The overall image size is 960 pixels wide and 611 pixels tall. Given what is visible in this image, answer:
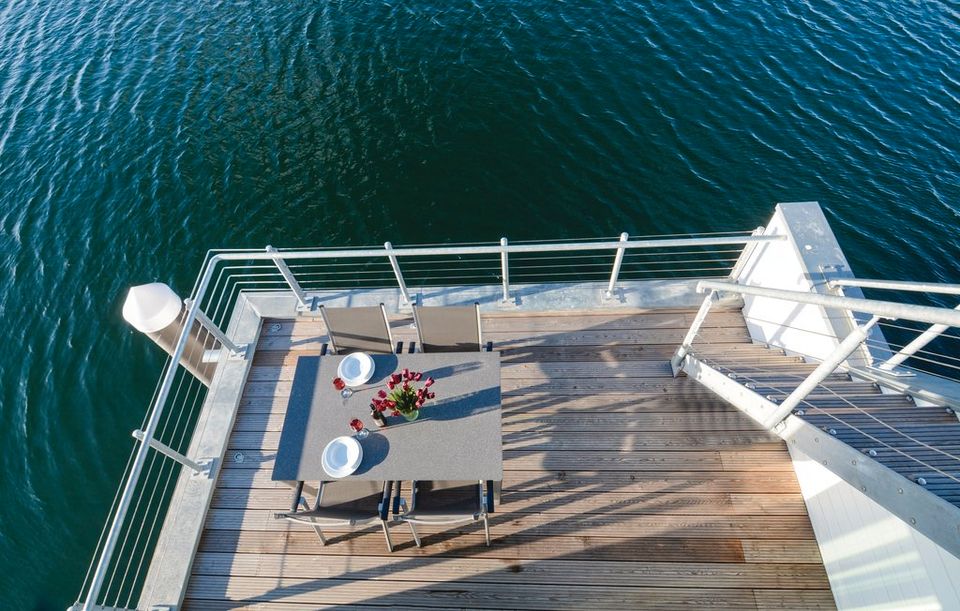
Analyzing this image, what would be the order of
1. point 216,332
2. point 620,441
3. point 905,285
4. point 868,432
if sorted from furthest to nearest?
point 216,332, point 620,441, point 905,285, point 868,432

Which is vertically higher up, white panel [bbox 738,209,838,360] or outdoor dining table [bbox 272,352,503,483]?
white panel [bbox 738,209,838,360]

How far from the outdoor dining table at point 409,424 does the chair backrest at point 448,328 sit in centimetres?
37

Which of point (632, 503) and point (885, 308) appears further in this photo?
point (632, 503)

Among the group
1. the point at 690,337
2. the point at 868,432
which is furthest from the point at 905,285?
the point at 690,337

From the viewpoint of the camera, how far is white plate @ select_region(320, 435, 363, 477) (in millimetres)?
4074

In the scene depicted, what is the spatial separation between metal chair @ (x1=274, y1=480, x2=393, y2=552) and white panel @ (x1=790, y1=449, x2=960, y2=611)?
3707 millimetres

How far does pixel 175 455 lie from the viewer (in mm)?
4402

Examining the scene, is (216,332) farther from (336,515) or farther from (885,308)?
(885,308)

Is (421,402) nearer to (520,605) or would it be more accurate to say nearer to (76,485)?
(520,605)

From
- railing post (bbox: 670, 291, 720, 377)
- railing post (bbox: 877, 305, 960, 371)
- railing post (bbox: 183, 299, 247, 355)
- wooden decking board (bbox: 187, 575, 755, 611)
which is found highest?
railing post (bbox: 183, 299, 247, 355)

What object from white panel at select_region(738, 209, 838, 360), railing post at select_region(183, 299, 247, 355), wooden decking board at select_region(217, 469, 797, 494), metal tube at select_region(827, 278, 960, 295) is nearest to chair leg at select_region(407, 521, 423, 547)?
wooden decking board at select_region(217, 469, 797, 494)

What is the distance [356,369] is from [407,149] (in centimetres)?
786

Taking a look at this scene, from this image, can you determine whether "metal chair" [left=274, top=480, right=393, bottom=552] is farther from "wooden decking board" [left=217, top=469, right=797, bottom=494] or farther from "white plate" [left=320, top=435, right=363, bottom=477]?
"wooden decking board" [left=217, top=469, right=797, bottom=494]

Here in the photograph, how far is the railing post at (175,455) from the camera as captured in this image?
4105mm
